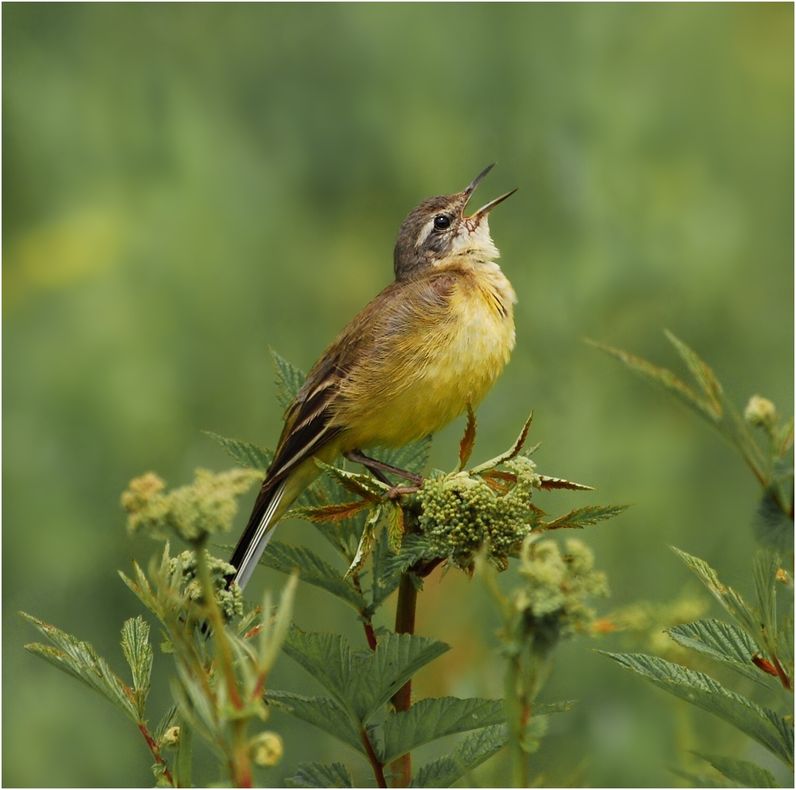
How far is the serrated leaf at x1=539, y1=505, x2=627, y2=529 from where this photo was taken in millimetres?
1865

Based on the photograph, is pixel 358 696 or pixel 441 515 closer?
pixel 358 696

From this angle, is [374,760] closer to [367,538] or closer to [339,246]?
[367,538]

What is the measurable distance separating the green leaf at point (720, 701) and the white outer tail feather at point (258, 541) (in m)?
1.52

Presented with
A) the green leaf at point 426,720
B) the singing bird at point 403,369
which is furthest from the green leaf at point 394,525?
the singing bird at point 403,369

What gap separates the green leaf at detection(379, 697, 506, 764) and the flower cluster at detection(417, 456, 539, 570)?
237 mm

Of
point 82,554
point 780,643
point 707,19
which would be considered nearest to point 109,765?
point 82,554

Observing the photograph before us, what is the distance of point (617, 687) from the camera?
445cm

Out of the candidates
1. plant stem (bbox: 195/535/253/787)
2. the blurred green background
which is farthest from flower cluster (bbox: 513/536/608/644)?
the blurred green background

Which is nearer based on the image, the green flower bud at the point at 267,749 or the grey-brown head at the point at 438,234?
the green flower bud at the point at 267,749

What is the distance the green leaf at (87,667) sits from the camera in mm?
1704

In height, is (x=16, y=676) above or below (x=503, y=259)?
below

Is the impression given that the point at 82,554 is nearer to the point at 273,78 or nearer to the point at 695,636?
the point at 273,78

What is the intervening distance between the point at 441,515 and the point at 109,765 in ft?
10.6

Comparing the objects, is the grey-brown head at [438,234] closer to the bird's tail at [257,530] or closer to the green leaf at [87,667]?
the bird's tail at [257,530]
